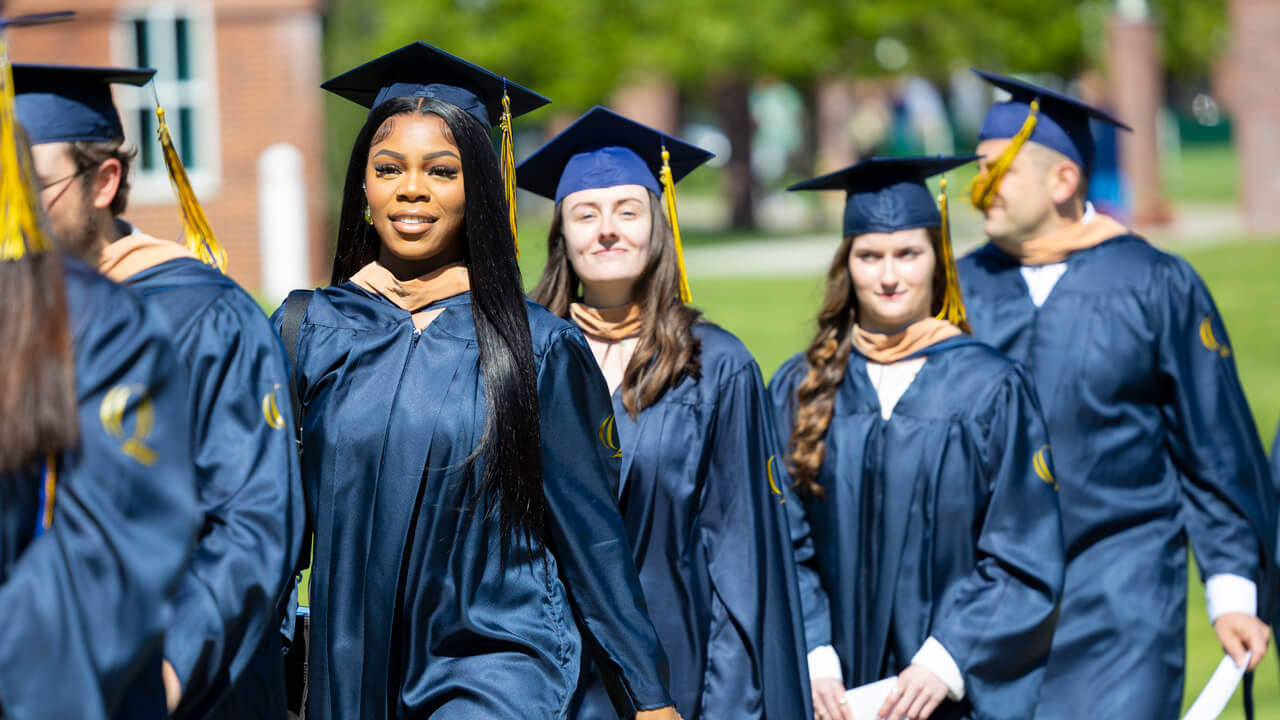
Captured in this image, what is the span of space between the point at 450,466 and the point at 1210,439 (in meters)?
2.64

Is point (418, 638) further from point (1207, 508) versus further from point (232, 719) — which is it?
point (1207, 508)

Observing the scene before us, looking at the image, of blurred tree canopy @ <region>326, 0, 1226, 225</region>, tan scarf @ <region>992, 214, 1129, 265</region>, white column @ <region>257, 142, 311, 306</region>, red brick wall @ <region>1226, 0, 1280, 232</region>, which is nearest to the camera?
tan scarf @ <region>992, 214, 1129, 265</region>

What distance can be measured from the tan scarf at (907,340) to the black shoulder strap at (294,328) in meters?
1.78

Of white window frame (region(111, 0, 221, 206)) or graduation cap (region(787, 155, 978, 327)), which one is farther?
white window frame (region(111, 0, 221, 206))

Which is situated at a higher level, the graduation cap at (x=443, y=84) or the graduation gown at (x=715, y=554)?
the graduation cap at (x=443, y=84)

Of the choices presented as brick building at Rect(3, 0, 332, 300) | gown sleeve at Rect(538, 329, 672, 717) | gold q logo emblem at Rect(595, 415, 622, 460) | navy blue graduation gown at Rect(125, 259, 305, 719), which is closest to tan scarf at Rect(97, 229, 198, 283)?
navy blue graduation gown at Rect(125, 259, 305, 719)

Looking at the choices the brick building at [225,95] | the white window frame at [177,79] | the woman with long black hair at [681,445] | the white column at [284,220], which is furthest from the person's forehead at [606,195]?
the white window frame at [177,79]

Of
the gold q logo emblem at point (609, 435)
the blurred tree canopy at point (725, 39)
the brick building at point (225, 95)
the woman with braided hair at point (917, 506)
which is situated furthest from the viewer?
the blurred tree canopy at point (725, 39)

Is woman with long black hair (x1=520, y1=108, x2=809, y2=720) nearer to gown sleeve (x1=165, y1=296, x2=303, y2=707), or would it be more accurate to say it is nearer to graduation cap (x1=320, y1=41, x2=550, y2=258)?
graduation cap (x1=320, y1=41, x2=550, y2=258)

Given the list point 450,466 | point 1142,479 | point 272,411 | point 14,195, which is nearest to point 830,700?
point 1142,479

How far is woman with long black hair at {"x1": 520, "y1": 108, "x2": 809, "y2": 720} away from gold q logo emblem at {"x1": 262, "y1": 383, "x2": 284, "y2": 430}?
4.65 ft

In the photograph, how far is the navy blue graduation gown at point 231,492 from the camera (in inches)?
107

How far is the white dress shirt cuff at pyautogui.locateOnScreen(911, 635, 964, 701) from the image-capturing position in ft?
14.1

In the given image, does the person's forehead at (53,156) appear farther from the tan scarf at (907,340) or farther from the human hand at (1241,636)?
the human hand at (1241,636)
